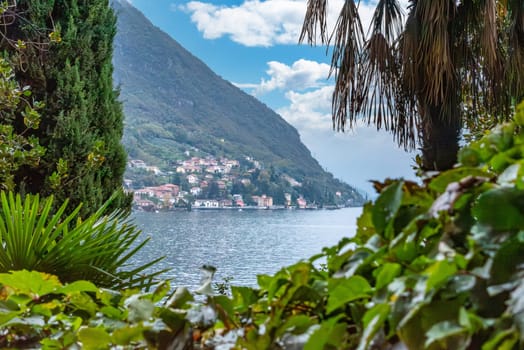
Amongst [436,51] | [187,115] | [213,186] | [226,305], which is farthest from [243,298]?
[187,115]

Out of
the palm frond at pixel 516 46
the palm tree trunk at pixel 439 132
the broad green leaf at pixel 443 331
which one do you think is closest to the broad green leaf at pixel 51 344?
the broad green leaf at pixel 443 331

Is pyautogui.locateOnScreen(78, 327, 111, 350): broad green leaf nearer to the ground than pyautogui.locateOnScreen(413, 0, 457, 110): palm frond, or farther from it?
nearer to the ground

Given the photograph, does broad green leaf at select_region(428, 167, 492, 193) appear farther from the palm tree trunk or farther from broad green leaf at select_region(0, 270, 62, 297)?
the palm tree trunk

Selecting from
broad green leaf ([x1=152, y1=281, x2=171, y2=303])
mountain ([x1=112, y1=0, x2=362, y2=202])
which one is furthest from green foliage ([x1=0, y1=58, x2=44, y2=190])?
mountain ([x1=112, y1=0, x2=362, y2=202])

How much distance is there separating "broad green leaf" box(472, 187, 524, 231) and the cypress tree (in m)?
4.56

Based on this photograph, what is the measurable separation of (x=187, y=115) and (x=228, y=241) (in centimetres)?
2518

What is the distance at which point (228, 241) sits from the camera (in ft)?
76.1

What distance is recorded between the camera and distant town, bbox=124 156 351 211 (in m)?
33.6

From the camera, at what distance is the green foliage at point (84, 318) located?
1.45 ft

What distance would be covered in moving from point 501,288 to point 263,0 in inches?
2214

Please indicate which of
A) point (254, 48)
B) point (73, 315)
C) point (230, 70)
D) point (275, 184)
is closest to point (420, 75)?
point (73, 315)

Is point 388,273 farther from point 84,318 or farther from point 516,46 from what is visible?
point 516,46

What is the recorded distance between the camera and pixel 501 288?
33 cm

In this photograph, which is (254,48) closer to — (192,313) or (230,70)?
(230,70)
